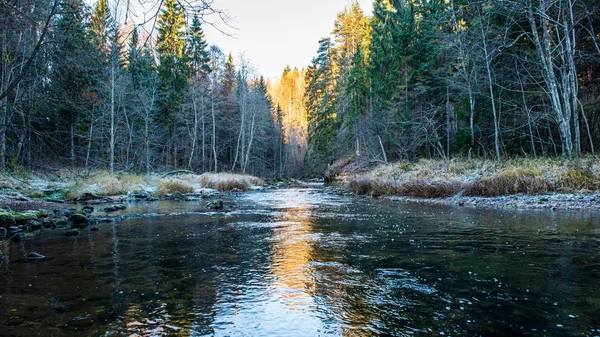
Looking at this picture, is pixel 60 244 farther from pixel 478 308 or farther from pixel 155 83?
pixel 155 83

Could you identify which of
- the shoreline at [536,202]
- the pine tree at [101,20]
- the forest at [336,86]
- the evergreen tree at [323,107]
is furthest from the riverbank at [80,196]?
the evergreen tree at [323,107]

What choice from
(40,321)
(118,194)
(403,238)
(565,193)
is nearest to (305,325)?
(40,321)

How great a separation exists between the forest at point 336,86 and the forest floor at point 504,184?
2.09m

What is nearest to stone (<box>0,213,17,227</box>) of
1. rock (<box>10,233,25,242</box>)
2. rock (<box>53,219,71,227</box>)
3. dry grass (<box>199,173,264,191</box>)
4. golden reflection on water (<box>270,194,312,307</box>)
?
rock (<box>53,219,71,227</box>)

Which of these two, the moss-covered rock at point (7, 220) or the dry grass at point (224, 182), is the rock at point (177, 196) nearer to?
the dry grass at point (224, 182)

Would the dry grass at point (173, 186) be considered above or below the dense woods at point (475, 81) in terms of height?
below

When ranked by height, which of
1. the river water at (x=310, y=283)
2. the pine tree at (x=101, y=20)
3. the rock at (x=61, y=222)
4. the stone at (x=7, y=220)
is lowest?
the river water at (x=310, y=283)

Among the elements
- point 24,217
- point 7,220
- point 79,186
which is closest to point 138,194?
point 79,186

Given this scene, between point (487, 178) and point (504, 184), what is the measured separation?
0.63 metres

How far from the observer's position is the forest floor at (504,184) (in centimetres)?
1130

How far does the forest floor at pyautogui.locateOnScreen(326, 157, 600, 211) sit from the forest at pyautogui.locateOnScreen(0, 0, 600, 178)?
2.09m

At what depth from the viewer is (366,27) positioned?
138ft

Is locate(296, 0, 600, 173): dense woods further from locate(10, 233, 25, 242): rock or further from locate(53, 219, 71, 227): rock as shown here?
locate(53, 219, 71, 227): rock

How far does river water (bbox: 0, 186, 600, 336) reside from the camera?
3068 millimetres
